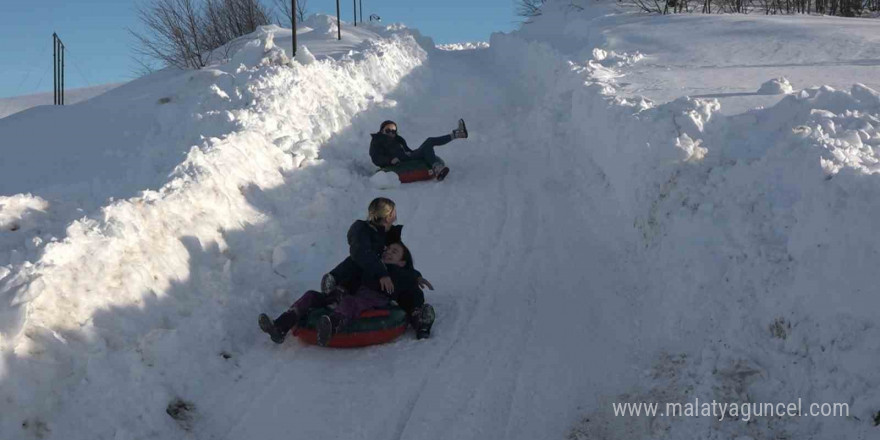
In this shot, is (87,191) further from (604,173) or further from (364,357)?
(604,173)

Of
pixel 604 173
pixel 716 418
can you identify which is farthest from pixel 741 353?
pixel 604 173

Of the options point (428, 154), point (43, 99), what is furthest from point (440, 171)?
point (43, 99)

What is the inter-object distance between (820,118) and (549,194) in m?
3.61

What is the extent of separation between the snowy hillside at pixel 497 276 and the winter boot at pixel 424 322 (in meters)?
0.13

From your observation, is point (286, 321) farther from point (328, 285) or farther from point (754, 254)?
point (754, 254)

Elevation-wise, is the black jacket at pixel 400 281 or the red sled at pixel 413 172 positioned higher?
the black jacket at pixel 400 281

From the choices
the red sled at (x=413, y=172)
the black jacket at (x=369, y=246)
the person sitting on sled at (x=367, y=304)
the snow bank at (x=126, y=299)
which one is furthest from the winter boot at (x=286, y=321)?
the red sled at (x=413, y=172)

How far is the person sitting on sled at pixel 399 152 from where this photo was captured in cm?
971

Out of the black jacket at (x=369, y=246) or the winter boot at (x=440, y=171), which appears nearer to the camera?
the black jacket at (x=369, y=246)

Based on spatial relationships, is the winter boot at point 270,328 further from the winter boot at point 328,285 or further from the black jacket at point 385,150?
the black jacket at point 385,150

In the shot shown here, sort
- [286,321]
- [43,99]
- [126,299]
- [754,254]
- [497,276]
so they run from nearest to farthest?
[754,254]
[126,299]
[286,321]
[497,276]
[43,99]

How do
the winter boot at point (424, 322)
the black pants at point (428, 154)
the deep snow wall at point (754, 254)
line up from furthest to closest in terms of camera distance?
the black pants at point (428, 154) < the winter boot at point (424, 322) < the deep snow wall at point (754, 254)

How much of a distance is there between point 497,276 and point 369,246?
1457 mm

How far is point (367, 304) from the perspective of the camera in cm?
534
